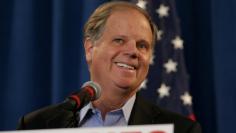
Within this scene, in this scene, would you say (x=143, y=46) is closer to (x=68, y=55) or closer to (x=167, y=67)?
(x=167, y=67)

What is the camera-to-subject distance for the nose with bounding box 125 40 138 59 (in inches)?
71.0

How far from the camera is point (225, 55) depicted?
252cm

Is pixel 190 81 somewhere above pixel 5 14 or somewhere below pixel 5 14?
below

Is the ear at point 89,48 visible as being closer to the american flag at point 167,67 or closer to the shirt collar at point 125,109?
the shirt collar at point 125,109

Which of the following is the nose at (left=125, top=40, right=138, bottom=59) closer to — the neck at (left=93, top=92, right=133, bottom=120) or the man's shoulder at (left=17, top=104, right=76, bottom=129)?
the neck at (left=93, top=92, right=133, bottom=120)

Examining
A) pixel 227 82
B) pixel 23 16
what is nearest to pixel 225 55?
pixel 227 82

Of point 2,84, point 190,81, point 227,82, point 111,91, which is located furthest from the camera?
point 2,84

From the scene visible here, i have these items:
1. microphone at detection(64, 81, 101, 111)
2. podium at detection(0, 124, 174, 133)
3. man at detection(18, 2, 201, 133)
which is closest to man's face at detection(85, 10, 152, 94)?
man at detection(18, 2, 201, 133)

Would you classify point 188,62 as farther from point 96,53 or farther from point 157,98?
point 96,53

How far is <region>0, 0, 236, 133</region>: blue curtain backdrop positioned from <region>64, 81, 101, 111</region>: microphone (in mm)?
1288

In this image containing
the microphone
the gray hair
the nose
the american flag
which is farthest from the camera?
the american flag

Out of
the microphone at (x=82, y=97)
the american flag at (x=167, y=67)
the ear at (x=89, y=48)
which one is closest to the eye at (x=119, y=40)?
the ear at (x=89, y=48)

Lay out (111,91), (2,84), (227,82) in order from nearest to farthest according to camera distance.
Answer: (111,91) → (227,82) → (2,84)

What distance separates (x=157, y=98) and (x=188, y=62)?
34 centimetres
